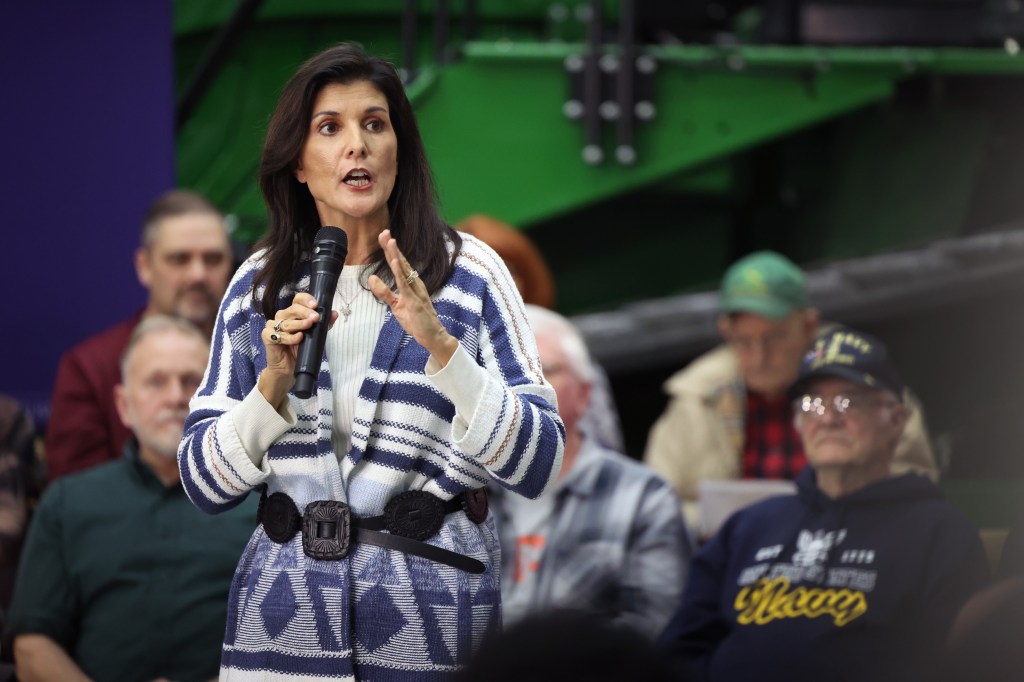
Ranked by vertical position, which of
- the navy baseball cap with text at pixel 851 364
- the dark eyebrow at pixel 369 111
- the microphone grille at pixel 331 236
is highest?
the dark eyebrow at pixel 369 111

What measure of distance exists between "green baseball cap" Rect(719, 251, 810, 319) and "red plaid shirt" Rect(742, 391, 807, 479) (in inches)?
9.9

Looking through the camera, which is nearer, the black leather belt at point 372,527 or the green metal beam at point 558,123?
the black leather belt at point 372,527

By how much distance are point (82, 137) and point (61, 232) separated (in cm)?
Result: 29

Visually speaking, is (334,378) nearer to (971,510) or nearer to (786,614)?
(786,614)

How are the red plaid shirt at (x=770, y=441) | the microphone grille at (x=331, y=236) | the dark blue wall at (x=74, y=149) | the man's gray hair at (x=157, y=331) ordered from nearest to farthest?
the microphone grille at (x=331, y=236) < the man's gray hair at (x=157, y=331) < the red plaid shirt at (x=770, y=441) < the dark blue wall at (x=74, y=149)

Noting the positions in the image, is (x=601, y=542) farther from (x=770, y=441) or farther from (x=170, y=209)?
(x=170, y=209)

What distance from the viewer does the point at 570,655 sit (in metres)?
1.44

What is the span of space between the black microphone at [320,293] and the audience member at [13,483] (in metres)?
2.04

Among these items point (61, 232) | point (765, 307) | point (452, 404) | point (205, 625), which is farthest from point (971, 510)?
point (61, 232)

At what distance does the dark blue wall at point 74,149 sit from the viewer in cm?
484

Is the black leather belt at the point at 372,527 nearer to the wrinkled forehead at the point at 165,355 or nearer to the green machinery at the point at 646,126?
the wrinkled forehead at the point at 165,355

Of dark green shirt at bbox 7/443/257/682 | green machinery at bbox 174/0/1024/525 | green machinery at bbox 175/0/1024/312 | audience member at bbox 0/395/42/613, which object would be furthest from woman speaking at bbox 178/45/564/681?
green machinery at bbox 175/0/1024/312

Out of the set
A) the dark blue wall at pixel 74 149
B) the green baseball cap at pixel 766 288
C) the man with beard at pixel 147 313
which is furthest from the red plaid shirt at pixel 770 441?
the dark blue wall at pixel 74 149

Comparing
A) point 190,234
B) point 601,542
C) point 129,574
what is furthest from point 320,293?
point 190,234
